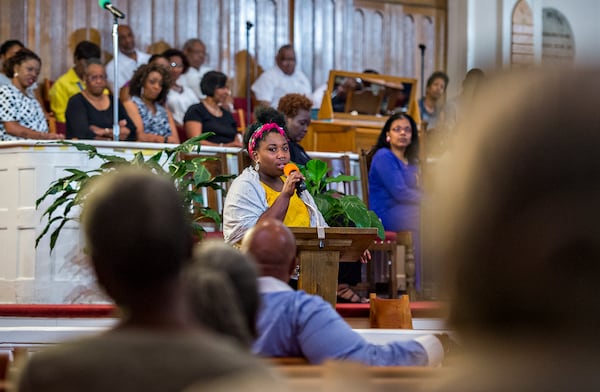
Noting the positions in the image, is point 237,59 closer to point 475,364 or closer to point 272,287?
point 272,287

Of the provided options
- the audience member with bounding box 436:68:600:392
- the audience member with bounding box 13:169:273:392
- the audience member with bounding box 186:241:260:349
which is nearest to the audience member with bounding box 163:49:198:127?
the audience member with bounding box 186:241:260:349

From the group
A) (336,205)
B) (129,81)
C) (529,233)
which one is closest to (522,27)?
→ (129,81)

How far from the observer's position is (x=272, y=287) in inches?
81.9

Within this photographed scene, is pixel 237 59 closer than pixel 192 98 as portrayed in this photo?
No

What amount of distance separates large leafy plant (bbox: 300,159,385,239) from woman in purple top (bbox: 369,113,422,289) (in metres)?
1.12

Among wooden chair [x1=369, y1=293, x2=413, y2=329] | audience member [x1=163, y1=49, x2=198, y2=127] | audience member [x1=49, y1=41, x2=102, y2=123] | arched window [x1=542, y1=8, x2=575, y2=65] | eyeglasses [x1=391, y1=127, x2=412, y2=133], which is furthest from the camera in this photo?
arched window [x1=542, y1=8, x2=575, y2=65]

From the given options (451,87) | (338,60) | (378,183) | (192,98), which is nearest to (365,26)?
(338,60)

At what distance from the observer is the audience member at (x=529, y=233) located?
2.39 ft

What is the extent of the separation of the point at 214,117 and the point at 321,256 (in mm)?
3243

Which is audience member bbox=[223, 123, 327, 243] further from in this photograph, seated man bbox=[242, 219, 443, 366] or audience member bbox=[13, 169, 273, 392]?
audience member bbox=[13, 169, 273, 392]

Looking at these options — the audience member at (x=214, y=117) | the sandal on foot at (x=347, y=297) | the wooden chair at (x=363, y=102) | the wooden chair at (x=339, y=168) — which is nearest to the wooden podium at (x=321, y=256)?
the sandal on foot at (x=347, y=297)

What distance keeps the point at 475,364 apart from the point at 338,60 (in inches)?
374

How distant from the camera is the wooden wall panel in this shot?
30.3 ft

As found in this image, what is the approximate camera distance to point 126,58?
29.3 feet
